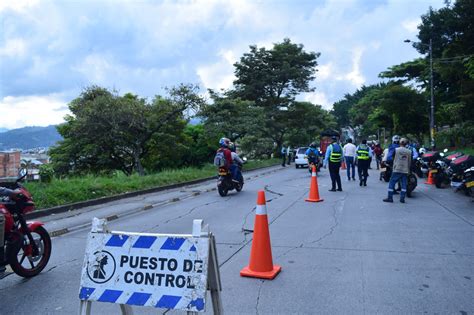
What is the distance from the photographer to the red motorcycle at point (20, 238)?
4.96 meters

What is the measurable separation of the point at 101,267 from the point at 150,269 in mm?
401

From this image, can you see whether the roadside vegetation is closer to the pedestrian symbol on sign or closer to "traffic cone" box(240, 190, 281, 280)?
"traffic cone" box(240, 190, 281, 280)

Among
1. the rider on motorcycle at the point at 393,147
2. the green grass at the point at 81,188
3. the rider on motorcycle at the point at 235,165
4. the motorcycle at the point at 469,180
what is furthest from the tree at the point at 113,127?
the motorcycle at the point at 469,180

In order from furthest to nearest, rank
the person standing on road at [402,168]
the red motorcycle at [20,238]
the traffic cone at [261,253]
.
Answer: the person standing on road at [402,168] → the traffic cone at [261,253] → the red motorcycle at [20,238]

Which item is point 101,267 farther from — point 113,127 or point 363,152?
point 113,127

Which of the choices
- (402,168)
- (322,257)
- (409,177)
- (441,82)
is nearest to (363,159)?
(409,177)

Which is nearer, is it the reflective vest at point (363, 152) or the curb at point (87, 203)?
the curb at point (87, 203)

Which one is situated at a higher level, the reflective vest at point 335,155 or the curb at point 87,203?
the reflective vest at point 335,155

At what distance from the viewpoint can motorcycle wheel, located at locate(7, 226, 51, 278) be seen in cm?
510

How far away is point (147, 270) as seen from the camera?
3180 millimetres

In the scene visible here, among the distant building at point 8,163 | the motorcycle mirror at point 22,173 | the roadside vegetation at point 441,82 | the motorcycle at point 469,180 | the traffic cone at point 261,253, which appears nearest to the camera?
the traffic cone at point 261,253

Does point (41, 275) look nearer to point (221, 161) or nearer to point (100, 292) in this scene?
point (100, 292)

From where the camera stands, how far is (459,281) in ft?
16.3

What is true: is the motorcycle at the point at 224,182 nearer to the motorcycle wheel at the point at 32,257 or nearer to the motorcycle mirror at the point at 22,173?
the motorcycle wheel at the point at 32,257
